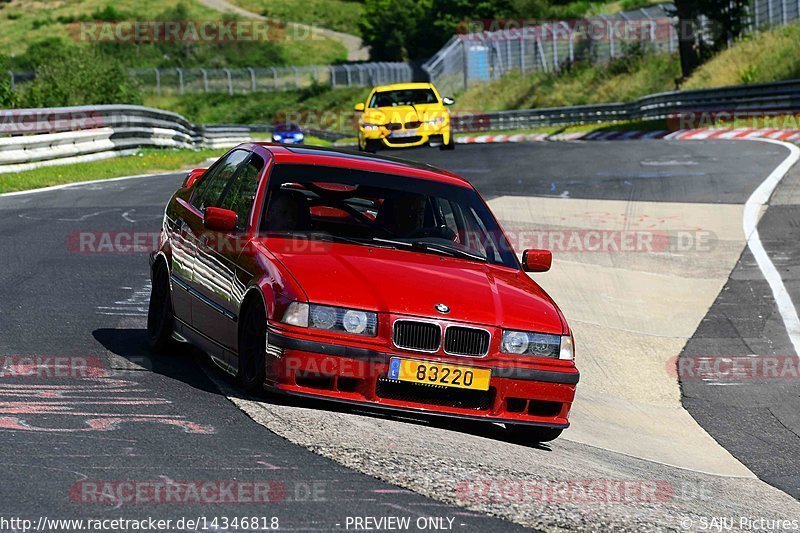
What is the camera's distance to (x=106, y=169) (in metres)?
26.0

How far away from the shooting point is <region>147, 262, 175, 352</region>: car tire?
28.0 feet

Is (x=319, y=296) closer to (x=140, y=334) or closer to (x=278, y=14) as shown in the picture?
(x=140, y=334)

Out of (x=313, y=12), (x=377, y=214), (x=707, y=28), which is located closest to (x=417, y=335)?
(x=377, y=214)

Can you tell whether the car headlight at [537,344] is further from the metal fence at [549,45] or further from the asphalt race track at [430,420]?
the metal fence at [549,45]

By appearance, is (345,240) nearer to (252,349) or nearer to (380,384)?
(252,349)

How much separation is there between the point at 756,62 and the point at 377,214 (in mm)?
36537

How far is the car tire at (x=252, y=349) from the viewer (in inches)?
276

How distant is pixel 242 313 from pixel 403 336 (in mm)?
980

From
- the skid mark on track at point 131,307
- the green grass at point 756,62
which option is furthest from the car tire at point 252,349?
the green grass at point 756,62

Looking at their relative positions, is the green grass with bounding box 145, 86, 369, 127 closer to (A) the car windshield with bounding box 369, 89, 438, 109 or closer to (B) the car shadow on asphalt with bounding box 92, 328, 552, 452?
(A) the car windshield with bounding box 369, 89, 438, 109

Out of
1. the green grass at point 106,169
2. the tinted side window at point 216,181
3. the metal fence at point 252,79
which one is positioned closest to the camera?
the tinted side window at point 216,181

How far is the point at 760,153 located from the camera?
2430 centimetres

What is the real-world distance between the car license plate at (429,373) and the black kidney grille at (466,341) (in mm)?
90

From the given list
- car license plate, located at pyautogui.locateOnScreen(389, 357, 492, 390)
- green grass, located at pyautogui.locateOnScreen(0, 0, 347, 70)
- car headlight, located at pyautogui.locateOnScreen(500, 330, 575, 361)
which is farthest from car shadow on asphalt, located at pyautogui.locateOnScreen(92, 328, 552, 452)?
green grass, located at pyautogui.locateOnScreen(0, 0, 347, 70)
